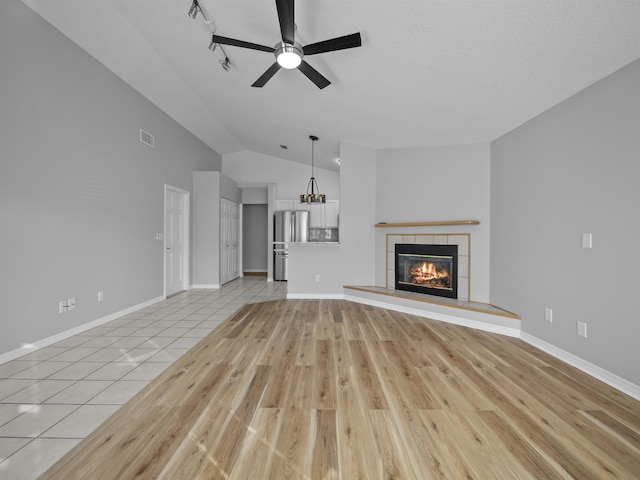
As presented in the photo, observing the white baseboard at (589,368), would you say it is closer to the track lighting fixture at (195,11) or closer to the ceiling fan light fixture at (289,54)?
the ceiling fan light fixture at (289,54)

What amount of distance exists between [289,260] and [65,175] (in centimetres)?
329

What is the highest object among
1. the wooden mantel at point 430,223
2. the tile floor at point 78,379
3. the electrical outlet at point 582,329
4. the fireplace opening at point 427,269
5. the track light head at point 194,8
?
the track light head at point 194,8

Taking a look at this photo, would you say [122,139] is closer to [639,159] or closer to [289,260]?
[289,260]

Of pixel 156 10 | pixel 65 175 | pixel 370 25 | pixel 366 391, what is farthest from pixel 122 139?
pixel 366 391

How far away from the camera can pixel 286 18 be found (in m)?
2.07

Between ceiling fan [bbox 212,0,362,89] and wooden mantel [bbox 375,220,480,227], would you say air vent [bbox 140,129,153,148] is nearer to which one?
ceiling fan [bbox 212,0,362,89]

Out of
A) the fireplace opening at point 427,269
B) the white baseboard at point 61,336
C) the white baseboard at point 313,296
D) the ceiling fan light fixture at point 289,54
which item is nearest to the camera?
the ceiling fan light fixture at point 289,54

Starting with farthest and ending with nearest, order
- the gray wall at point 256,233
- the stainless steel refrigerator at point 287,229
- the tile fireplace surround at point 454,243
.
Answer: the gray wall at point 256,233 → the stainless steel refrigerator at point 287,229 → the tile fireplace surround at point 454,243

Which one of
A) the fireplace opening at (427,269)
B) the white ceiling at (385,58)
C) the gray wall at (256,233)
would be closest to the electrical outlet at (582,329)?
the fireplace opening at (427,269)

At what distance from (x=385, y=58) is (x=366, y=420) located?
304 cm

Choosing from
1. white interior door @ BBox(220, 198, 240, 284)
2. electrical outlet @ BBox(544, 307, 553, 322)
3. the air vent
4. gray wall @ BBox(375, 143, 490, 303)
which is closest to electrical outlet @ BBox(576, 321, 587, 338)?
electrical outlet @ BBox(544, 307, 553, 322)

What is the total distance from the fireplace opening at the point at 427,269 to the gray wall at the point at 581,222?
2.53 ft

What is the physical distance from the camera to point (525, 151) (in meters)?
3.34

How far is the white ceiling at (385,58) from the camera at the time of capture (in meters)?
2.10
